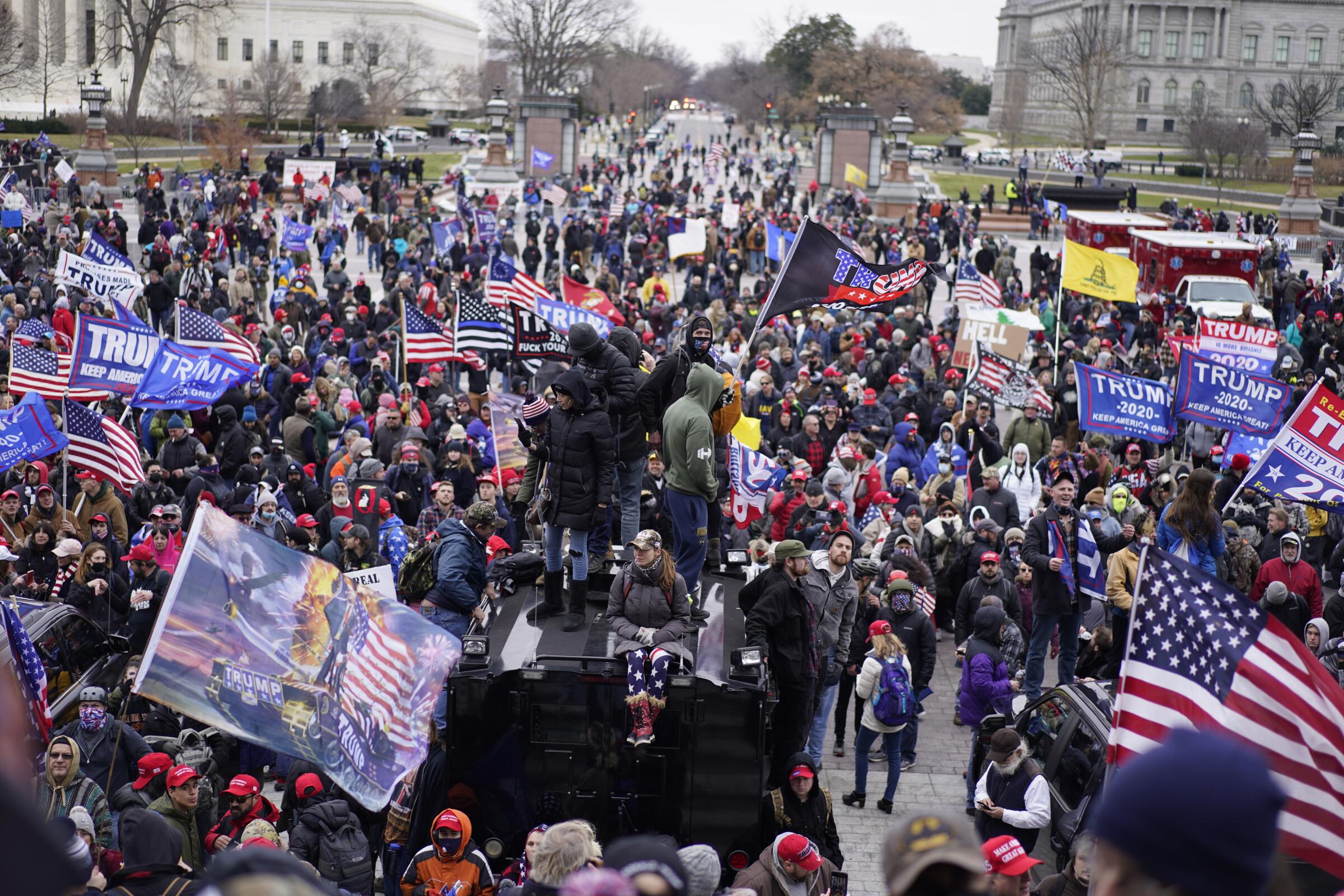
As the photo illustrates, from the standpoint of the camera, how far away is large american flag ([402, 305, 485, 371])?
17.2 m

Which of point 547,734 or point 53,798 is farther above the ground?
point 547,734

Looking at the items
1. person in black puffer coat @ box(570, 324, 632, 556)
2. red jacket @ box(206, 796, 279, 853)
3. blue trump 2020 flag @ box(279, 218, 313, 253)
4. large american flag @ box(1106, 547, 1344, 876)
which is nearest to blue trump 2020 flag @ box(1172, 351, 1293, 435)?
person in black puffer coat @ box(570, 324, 632, 556)

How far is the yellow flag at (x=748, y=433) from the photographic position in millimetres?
13570

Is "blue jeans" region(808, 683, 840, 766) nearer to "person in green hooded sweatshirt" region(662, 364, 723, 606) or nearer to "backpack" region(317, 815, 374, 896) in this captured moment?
"person in green hooded sweatshirt" region(662, 364, 723, 606)

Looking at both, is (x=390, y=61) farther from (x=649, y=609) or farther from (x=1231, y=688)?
(x=1231, y=688)

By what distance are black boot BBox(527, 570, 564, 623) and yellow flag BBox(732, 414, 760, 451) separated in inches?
196

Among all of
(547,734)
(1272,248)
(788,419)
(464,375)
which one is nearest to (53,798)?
(547,734)

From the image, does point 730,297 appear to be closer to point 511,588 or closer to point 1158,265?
point 1158,265

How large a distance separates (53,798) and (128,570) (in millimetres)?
4250

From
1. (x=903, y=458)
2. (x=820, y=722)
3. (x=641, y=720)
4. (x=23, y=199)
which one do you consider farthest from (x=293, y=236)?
(x=641, y=720)

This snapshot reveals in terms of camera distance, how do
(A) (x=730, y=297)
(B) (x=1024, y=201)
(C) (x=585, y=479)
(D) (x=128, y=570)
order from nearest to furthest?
(C) (x=585, y=479), (D) (x=128, y=570), (A) (x=730, y=297), (B) (x=1024, y=201)

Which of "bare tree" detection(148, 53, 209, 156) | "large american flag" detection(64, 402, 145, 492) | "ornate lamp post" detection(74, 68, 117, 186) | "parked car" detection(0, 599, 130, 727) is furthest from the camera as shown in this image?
"bare tree" detection(148, 53, 209, 156)

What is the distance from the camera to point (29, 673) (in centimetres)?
752

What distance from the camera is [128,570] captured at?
11617 millimetres
